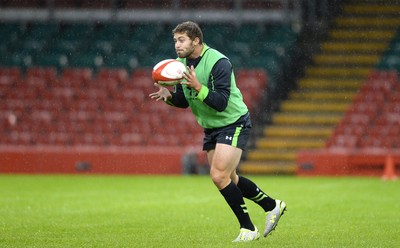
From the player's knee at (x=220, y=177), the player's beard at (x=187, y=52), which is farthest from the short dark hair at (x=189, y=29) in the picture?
the player's knee at (x=220, y=177)

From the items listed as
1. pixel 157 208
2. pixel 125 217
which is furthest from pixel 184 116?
pixel 125 217

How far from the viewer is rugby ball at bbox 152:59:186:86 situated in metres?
8.40

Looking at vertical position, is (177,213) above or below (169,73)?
below

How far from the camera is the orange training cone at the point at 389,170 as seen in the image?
18.9 m

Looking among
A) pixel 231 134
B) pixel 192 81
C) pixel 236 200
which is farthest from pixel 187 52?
pixel 236 200

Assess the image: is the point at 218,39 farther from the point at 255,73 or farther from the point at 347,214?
the point at 347,214

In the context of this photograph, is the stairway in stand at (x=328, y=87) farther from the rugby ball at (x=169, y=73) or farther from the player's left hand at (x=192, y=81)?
the player's left hand at (x=192, y=81)

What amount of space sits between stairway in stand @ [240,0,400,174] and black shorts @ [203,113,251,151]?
38.8 ft

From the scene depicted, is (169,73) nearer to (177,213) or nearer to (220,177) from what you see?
(220,177)

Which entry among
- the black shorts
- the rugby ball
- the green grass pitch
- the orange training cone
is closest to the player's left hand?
the rugby ball

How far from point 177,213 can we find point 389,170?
8.35 meters

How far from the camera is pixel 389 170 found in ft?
62.4

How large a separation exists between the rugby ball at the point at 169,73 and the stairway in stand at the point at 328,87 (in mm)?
12328

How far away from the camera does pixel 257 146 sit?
21.5 meters
